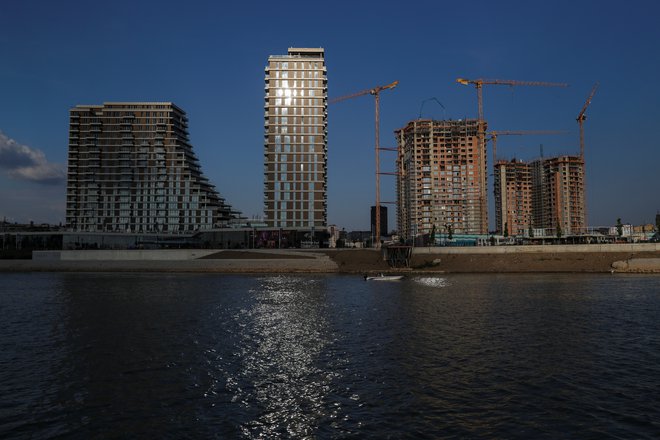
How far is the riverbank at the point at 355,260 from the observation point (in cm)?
10475

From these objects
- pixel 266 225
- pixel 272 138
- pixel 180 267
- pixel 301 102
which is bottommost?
pixel 180 267

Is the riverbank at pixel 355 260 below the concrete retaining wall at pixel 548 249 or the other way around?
below

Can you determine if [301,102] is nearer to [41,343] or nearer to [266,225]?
[266,225]

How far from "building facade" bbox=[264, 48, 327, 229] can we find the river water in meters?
130

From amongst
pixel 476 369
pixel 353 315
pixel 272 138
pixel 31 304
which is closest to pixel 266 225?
pixel 272 138

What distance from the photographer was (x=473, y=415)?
17.8 m

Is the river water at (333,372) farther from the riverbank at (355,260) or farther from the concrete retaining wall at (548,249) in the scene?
the concrete retaining wall at (548,249)

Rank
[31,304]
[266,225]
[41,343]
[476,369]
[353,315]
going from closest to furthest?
[476,369], [41,343], [353,315], [31,304], [266,225]

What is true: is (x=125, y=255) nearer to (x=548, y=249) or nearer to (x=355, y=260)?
(x=355, y=260)

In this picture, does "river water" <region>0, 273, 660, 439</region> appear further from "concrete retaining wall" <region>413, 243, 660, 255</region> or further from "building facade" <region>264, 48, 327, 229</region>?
"building facade" <region>264, 48, 327, 229</region>

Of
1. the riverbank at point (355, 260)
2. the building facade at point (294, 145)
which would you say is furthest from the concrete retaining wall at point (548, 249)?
the building facade at point (294, 145)

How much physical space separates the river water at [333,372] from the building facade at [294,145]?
129665 mm

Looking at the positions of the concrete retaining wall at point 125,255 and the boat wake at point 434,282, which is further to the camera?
the concrete retaining wall at point 125,255

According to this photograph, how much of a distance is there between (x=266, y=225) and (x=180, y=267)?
53731 mm
